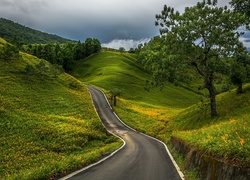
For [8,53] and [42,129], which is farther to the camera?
[8,53]

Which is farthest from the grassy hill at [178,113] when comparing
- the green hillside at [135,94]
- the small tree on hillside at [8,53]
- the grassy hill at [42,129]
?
the small tree on hillside at [8,53]

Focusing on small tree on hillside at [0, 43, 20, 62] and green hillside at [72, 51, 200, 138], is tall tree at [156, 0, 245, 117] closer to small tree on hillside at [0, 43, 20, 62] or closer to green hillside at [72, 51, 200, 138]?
green hillside at [72, 51, 200, 138]

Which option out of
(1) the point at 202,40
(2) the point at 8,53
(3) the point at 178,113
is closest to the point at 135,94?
(3) the point at 178,113

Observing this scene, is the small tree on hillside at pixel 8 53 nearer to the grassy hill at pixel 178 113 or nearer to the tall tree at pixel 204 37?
the grassy hill at pixel 178 113

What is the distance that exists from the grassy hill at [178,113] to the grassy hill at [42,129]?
772 centimetres

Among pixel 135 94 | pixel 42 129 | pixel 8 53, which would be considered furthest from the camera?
pixel 135 94

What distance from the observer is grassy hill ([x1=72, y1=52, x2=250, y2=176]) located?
10.5 metres

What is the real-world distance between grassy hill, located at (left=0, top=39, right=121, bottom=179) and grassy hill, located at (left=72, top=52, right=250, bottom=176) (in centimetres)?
772

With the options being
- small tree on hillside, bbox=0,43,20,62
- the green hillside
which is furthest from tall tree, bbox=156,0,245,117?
small tree on hillside, bbox=0,43,20,62

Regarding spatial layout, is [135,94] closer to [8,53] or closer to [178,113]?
[178,113]

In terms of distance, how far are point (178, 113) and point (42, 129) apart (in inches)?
1185

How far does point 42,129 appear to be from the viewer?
32.0m

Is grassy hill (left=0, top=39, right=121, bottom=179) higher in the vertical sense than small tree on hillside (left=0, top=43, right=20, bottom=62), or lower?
lower

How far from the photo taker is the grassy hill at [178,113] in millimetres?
10539
